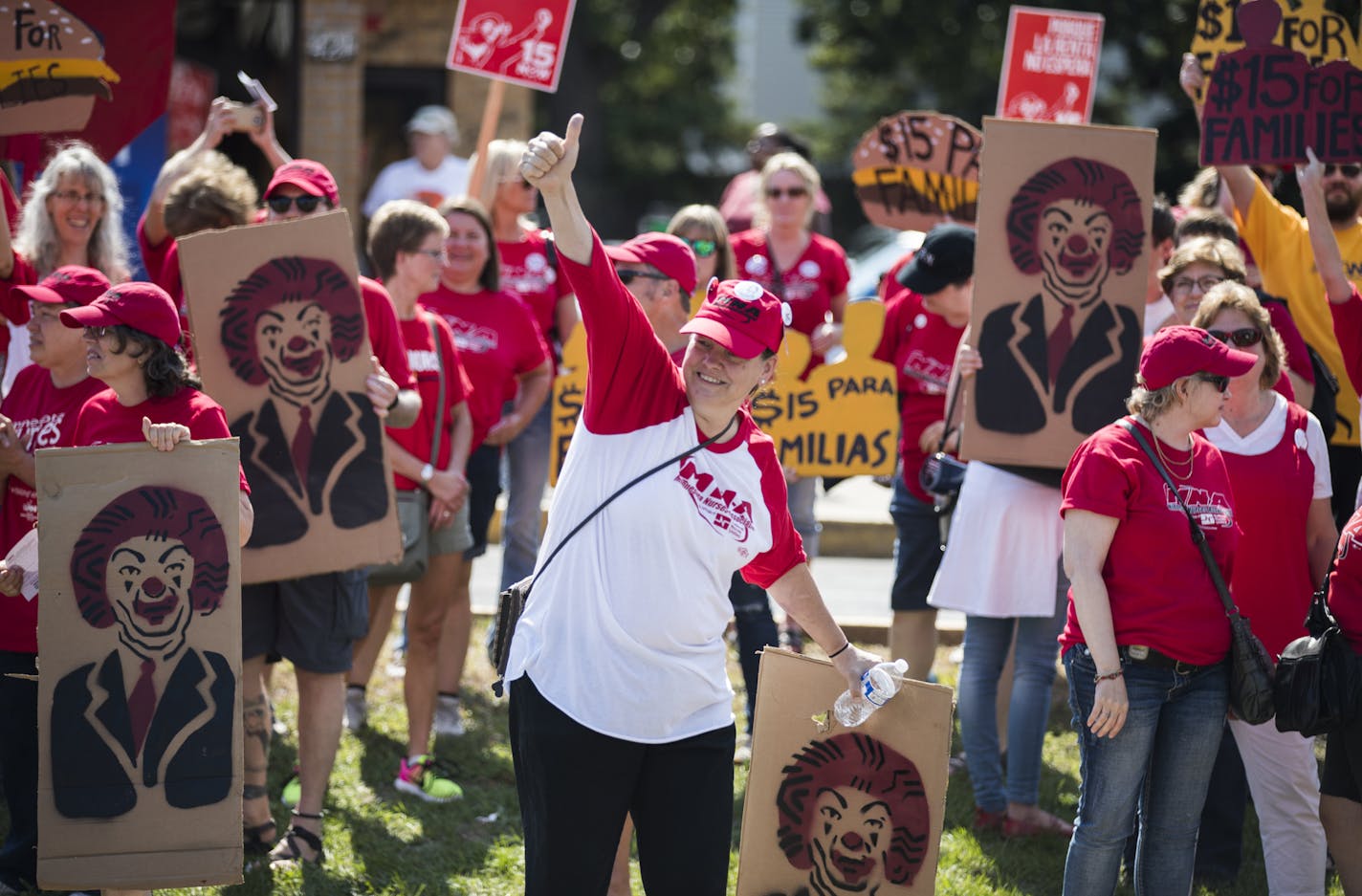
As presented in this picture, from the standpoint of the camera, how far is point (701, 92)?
101 ft

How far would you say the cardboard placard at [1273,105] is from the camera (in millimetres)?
5211

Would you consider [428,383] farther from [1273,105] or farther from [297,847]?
[1273,105]

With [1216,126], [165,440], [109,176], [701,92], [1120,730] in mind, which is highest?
[701,92]

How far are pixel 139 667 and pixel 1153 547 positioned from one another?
262 centimetres

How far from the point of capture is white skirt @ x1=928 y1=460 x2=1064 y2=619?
5.14m

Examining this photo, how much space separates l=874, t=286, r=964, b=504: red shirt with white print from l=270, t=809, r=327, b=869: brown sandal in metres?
2.58

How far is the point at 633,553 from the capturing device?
3.25 metres

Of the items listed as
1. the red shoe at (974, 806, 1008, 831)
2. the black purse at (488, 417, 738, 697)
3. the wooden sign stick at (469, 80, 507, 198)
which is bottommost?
the red shoe at (974, 806, 1008, 831)

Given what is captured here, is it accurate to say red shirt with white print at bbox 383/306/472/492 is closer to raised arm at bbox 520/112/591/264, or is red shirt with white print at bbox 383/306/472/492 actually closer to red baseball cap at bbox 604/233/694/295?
red baseball cap at bbox 604/233/694/295

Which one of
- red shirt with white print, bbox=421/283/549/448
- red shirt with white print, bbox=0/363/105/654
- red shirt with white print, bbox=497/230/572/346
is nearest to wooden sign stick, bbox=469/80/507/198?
red shirt with white print, bbox=497/230/572/346

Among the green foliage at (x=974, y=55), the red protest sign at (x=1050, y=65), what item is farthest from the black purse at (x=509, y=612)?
the green foliage at (x=974, y=55)

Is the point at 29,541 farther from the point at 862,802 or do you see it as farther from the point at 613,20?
the point at 613,20

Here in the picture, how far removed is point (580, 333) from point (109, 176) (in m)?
1.84

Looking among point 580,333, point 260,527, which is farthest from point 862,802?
point 580,333
